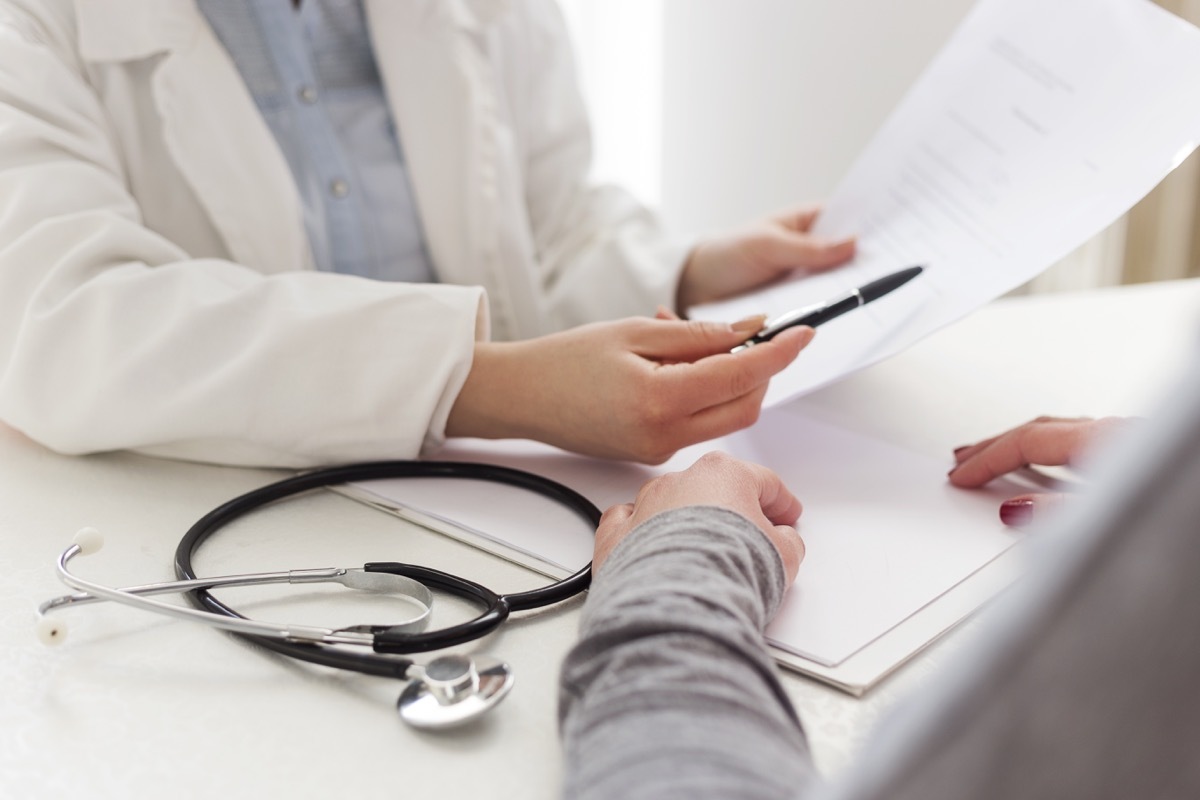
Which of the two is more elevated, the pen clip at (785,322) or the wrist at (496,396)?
the pen clip at (785,322)

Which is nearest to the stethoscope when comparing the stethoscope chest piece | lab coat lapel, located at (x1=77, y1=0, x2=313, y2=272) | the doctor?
the stethoscope chest piece

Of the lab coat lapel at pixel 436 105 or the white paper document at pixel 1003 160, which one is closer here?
the white paper document at pixel 1003 160

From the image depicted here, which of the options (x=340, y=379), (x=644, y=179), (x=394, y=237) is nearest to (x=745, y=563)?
(x=340, y=379)

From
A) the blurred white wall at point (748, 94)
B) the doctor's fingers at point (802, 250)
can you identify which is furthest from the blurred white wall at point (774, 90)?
the doctor's fingers at point (802, 250)

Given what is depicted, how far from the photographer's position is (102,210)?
0.66 meters

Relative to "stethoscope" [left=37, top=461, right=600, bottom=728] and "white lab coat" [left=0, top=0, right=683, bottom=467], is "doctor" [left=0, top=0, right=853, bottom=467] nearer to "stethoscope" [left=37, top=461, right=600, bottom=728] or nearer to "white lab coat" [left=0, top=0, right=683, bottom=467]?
"white lab coat" [left=0, top=0, right=683, bottom=467]

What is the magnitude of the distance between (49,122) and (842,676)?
24.3 inches

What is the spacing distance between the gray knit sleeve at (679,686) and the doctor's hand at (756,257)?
469 mm

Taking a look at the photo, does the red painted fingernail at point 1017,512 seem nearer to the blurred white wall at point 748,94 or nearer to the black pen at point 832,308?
the black pen at point 832,308

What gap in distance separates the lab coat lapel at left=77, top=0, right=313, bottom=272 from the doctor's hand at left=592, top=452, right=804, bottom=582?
1.49 feet

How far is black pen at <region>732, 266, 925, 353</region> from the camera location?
23.6 inches

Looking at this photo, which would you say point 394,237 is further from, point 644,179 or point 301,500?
point 644,179

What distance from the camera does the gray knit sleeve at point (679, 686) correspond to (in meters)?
0.29

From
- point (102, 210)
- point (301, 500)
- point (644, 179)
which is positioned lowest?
point (644, 179)
